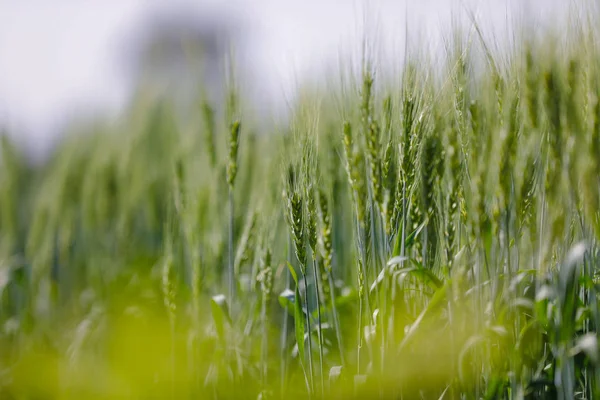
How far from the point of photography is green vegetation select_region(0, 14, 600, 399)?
1.08 m

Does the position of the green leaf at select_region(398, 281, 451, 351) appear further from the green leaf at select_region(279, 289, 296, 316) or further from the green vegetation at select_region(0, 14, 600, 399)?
the green leaf at select_region(279, 289, 296, 316)

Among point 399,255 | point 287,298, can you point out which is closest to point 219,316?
point 287,298

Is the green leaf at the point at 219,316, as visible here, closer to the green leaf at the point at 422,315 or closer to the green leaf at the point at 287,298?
the green leaf at the point at 287,298

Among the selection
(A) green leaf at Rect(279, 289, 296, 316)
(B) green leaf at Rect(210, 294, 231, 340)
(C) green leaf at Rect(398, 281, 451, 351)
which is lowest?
(B) green leaf at Rect(210, 294, 231, 340)

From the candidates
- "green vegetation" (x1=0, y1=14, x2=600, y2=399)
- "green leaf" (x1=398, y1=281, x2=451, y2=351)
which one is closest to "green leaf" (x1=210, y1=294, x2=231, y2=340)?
"green vegetation" (x1=0, y1=14, x2=600, y2=399)

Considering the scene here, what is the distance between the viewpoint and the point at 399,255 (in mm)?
1298

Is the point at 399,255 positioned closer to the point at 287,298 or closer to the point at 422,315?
the point at 422,315

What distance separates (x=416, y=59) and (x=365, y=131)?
297 mm

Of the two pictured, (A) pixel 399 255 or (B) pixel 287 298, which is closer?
(A) pixel 399 255

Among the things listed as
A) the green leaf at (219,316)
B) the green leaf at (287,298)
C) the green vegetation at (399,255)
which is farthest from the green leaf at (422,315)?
the green leaf at (219,316)

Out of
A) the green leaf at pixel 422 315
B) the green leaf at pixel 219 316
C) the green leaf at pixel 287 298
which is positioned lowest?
the green leaf at pixel 219 316

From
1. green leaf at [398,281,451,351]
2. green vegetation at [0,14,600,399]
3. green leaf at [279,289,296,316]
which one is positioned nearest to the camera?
green vegetation at [0,14,600,399]

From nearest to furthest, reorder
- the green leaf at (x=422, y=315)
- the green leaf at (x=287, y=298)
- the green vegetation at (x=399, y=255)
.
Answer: the green vegetation at (x=399, y=255), the green leaf at (x=422, y=315), the green leaf at (x=287, y=298)

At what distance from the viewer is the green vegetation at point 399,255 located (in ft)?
3.55
